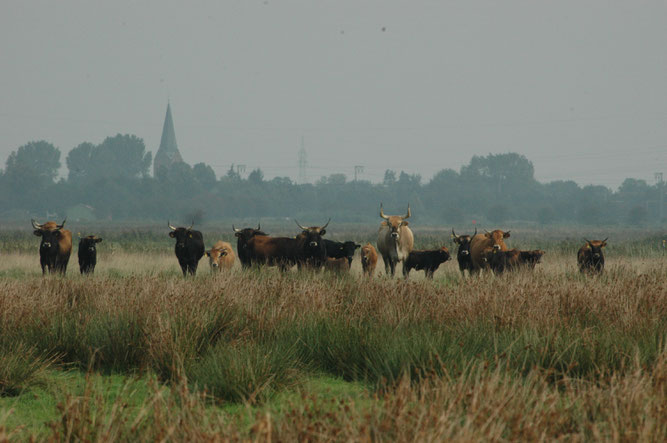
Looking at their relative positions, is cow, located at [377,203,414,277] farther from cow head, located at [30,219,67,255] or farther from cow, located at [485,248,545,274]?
cow head, located at [30,219,67,255]

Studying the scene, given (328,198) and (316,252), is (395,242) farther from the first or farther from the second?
(328,198)

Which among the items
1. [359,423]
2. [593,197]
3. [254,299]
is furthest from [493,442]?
[593,197]

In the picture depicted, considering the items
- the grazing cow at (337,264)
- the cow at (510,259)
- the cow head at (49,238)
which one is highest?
the cow head at (49,238)

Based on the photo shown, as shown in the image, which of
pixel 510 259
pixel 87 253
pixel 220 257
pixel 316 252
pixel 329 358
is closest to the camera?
pixel 329 358

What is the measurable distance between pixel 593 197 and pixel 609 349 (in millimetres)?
155828

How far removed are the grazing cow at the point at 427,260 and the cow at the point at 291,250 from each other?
2247 mm

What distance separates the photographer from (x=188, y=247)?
16938mm

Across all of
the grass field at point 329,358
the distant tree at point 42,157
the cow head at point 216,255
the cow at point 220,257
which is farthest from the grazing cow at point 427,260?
the distant tree at point 42,157

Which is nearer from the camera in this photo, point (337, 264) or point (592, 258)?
point (592, 258)

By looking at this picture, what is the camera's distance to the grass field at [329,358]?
435 centimetres

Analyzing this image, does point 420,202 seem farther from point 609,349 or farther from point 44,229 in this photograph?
point 609,349

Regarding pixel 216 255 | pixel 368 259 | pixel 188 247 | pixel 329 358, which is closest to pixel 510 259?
pixel 368 259

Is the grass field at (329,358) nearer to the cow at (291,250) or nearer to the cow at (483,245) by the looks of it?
the cow at (291,250)

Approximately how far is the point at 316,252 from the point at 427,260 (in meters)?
2.89
